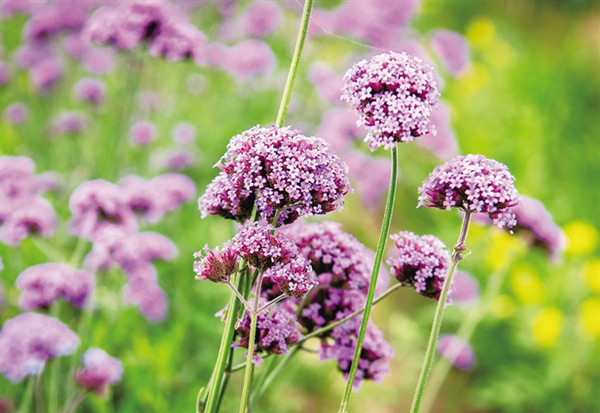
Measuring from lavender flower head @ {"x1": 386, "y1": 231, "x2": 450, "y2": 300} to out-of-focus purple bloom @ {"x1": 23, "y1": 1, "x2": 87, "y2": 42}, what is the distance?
9.77 ft

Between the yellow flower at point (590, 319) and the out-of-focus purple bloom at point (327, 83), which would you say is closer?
the yellow flower at point (590, 319)

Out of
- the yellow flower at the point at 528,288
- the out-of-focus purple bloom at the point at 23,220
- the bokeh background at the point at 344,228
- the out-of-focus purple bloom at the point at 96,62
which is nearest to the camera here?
the out-of-focus purple bloom at the point at 23,220

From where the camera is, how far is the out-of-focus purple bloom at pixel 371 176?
3562 millimetres

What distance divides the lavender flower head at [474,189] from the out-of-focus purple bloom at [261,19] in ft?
12.2

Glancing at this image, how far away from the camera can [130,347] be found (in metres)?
2.74

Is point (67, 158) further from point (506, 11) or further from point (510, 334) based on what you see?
point (506, 11)

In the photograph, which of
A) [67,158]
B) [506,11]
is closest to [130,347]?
[67,158]

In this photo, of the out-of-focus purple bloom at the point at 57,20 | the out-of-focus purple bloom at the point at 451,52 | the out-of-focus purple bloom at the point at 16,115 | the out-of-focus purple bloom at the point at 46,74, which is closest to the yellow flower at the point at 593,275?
the out-of-focus purple bloom at the point at 451,52

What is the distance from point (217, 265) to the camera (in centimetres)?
98

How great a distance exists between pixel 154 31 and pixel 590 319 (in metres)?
2.83

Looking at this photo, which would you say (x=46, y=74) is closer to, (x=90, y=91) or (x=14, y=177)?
(x=90, y=91)

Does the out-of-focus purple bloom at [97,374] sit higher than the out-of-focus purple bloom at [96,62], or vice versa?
the out-of-focus purple bloom at [96,62]

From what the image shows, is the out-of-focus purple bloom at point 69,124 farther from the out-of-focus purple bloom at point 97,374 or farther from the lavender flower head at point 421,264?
the lavender flower head at point 421,264

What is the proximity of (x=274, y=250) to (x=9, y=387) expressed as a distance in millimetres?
1918
